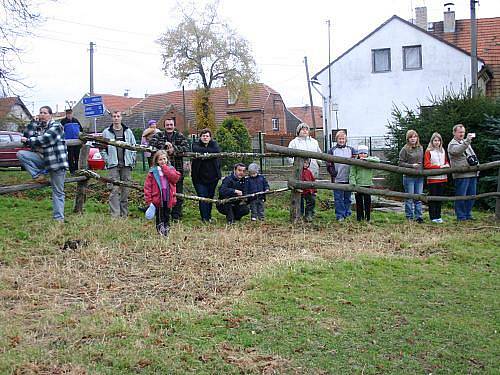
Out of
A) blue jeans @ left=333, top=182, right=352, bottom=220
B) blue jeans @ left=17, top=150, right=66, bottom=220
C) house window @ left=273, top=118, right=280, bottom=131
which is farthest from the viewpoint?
house window @ left=273, top=118, right=280, bottom=131

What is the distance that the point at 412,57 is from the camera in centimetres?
3469

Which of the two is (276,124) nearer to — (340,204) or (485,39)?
(485,39)

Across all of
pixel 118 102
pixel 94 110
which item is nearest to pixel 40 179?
pixel 94 110

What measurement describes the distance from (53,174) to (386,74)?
27.7m

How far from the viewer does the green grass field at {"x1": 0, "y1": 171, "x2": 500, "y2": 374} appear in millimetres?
4699

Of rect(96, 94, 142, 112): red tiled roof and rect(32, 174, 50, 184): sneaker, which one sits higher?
rect(96, 94, 142, 112): red tiled roof

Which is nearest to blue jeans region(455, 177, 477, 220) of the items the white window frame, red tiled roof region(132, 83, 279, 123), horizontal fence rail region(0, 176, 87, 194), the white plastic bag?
the white plastic bag

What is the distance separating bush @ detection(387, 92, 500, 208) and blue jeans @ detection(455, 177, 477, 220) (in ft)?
11.2

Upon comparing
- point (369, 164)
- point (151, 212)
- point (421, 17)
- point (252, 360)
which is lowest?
point (252, 360)

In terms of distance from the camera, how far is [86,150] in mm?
10898

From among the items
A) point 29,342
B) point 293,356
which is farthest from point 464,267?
point 29,342

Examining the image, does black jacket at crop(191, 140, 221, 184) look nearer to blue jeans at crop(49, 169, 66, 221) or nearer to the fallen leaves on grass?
blue jeans at crop(49, 169, 66, 221)

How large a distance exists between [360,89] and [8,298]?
31.4m

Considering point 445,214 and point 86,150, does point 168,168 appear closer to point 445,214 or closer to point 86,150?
point 86,150
